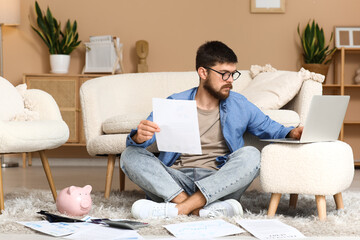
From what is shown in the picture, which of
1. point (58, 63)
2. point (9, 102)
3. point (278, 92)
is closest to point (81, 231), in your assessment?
point (9, 102)

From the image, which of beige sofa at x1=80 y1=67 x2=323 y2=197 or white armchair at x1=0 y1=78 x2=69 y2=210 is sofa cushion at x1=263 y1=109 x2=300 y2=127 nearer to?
beige sofa at x1=80 y1=67 x2=323 y2=197

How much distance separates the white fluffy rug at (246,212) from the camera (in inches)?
74.7

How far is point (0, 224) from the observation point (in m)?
1.96

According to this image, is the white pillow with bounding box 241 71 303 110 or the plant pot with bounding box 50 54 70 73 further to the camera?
the plant pot with bounding box 50 54 70 73

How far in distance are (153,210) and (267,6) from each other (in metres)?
3.65

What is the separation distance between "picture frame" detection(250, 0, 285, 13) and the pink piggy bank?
356cm

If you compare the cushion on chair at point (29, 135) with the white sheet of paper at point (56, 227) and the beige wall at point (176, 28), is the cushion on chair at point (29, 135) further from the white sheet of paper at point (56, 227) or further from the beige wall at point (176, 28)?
the beige wall at point (176, 28)

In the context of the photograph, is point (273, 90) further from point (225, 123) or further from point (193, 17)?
point (193, 17)

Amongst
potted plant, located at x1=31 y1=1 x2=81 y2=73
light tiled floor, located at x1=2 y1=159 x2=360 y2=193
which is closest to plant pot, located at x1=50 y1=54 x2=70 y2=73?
potted plant, located at x1=31 y1=1 x2=81 y2=73

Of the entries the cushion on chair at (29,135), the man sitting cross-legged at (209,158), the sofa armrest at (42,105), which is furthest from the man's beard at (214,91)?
the sofa armrest at (42,105)

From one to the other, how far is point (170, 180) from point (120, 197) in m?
0.72

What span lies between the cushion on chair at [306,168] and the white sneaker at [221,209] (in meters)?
0.15

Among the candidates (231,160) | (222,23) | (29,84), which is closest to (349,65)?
(222,23)

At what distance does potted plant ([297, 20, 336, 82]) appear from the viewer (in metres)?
5.04
